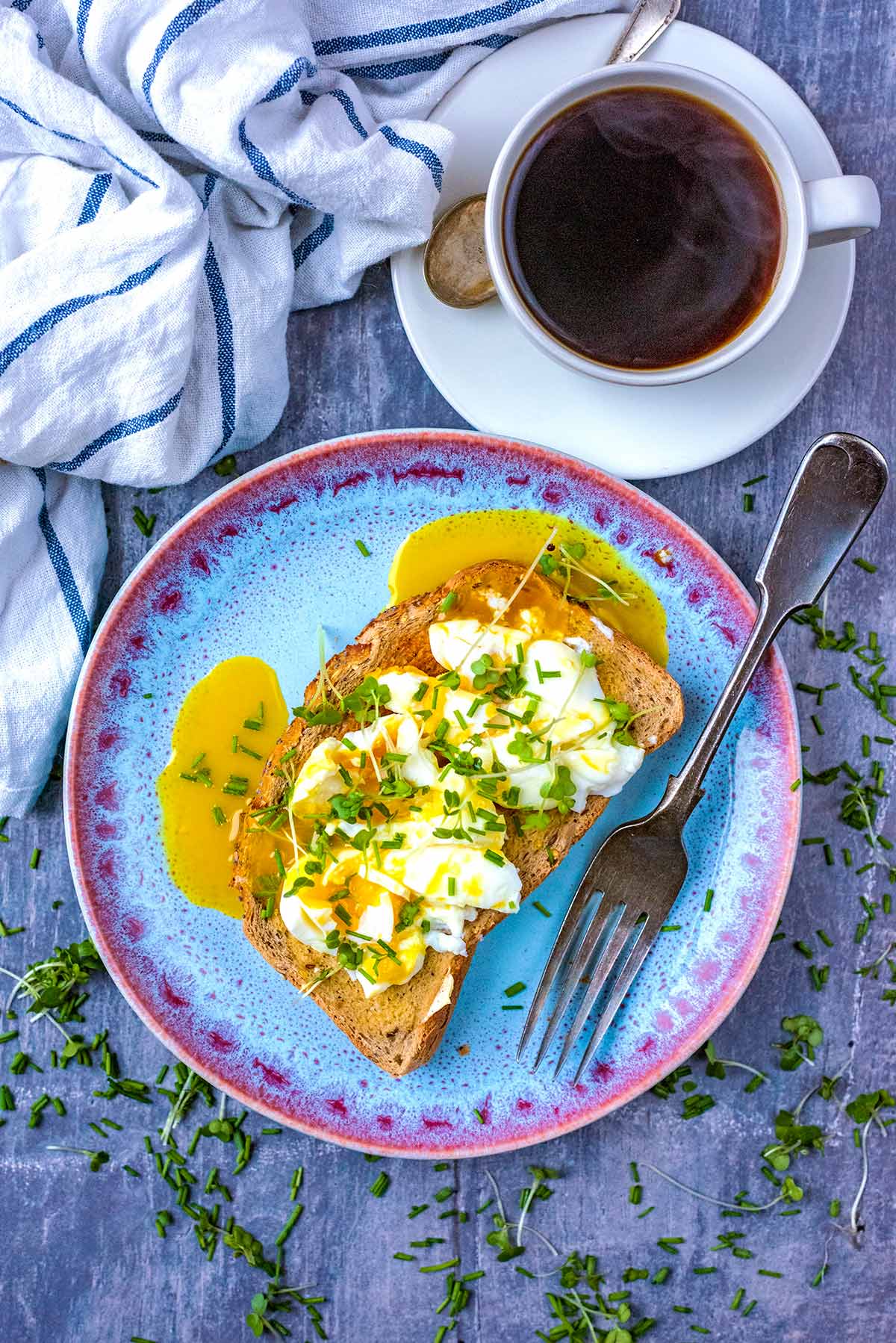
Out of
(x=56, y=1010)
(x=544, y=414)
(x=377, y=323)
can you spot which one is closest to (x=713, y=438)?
(x=544, y=414)

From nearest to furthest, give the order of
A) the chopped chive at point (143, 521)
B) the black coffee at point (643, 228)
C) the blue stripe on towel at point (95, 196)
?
the black coffee at point (643, 228) < the blue stripe on towel at point (95, 196) < the chopped chive at point (143, 521)

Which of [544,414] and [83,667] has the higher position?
[544,414]

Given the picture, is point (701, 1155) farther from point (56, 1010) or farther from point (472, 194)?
point (472, 194)

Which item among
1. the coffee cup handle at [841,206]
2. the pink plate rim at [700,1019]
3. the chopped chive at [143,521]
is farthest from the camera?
the chopped chive at [143,521]

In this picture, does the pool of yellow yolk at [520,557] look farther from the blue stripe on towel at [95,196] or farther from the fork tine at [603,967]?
the blue stripe on towel at [95,196]

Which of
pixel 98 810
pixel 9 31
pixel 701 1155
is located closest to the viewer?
pixel 9 31

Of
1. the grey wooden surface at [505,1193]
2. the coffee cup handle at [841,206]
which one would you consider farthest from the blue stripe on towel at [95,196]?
the coffee cup handle at [841,206]

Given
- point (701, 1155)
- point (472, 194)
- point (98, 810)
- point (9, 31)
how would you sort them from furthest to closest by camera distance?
point (701, 1155) → point (98, 810) → point (472, 194) → point (9, 31)
